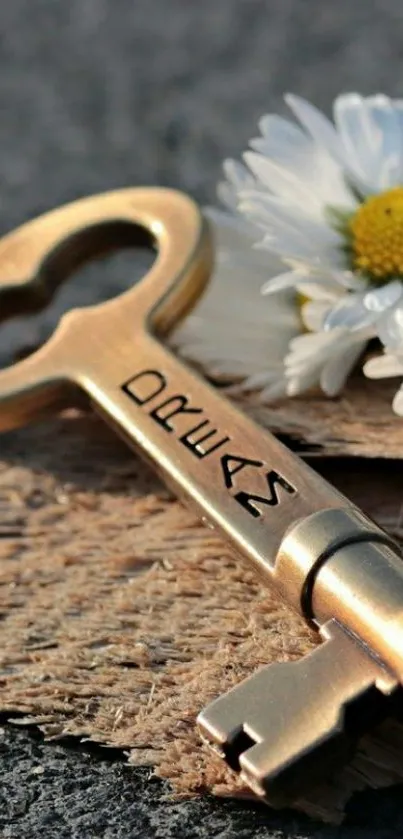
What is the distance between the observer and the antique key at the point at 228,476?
1.66 feet

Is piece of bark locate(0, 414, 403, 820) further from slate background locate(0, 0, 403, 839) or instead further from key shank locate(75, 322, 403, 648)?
slate background locate(0, 0, 403, 839)

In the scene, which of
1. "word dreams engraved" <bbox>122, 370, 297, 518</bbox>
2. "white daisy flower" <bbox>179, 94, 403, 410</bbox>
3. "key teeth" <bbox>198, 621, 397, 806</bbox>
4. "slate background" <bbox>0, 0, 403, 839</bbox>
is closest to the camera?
"key teeth" <bbox>198, 621, 397, 806</bbox>

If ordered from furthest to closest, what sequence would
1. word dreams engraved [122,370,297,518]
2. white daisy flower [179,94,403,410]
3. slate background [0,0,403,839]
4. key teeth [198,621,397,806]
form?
slate background [0,0,403,839], white daisy flower [179,94,403,410], word dreams engraved [122,370,297,518], key teeth [198,621,397,806]

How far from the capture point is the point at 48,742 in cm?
58

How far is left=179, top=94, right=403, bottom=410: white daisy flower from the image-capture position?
718 mm

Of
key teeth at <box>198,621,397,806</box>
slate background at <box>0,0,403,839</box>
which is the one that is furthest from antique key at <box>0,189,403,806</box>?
slate background at <box>0,0,403,839</box>

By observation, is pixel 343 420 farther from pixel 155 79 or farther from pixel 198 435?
pixel 155 79

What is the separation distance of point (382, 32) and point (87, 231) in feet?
1.53

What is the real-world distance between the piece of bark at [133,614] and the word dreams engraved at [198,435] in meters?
0.05

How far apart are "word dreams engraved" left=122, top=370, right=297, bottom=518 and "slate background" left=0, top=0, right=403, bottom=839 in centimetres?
27

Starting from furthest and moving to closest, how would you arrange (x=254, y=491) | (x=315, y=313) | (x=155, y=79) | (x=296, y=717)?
(x=155, y=79) < (x=315, y=313) < (x=254, y=491) < (x=296, y=717)

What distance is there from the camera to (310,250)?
2.39ft

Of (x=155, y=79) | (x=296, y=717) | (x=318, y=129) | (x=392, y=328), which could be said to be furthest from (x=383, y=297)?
(x=155, y=79)

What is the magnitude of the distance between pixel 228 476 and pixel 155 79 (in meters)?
0.60
